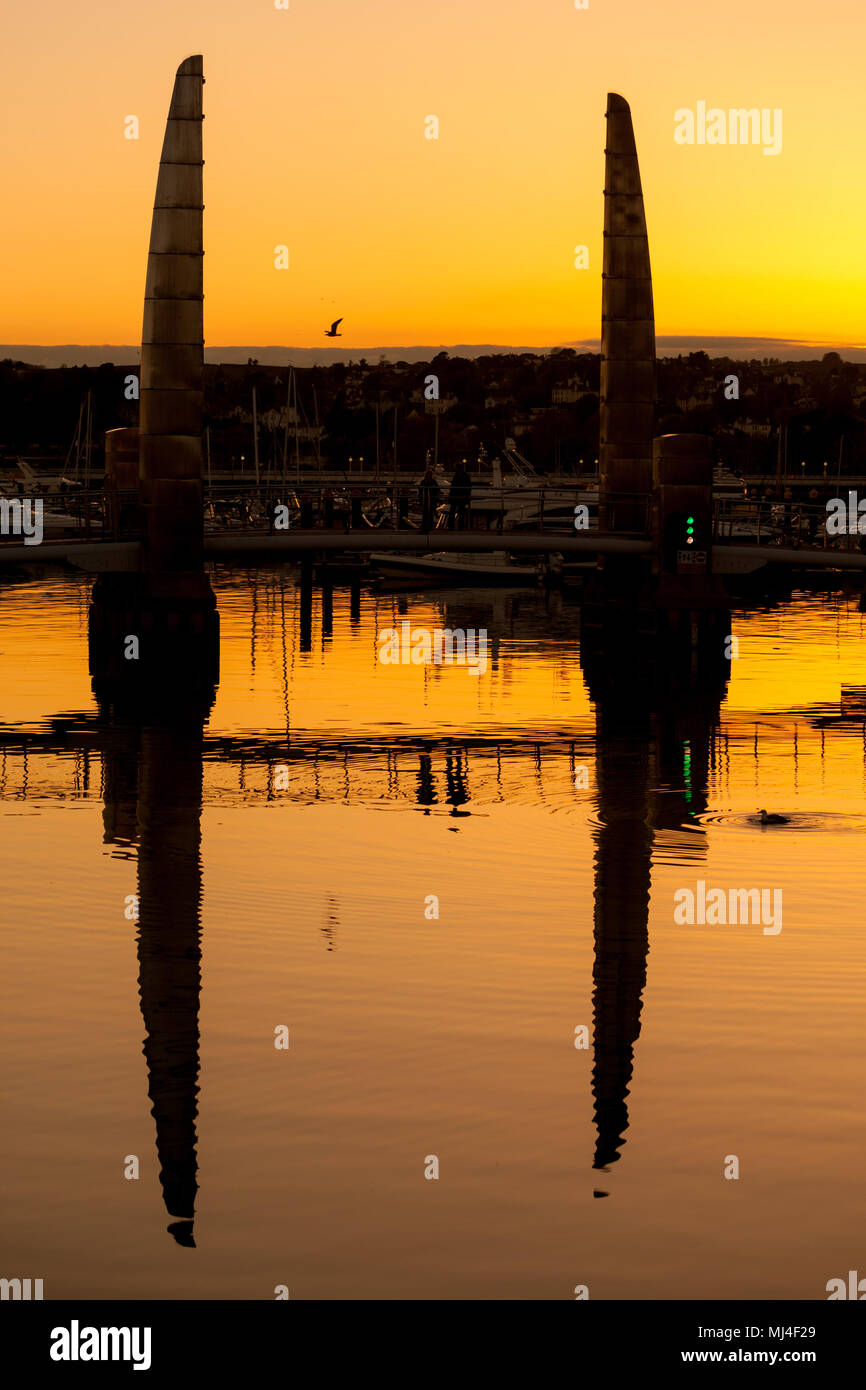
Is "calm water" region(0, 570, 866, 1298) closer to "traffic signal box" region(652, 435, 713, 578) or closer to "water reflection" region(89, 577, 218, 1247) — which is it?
"water reflection" region(89, 577, 218, 1247)

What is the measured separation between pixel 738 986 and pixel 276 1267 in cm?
813

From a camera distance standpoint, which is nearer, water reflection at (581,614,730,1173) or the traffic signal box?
water reflection at (581,614,730,1173)

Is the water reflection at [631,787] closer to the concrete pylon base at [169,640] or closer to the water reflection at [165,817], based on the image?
the water reflection at [165,817]

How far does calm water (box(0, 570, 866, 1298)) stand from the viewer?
12961 mm

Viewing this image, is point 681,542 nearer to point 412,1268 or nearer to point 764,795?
point 764,795

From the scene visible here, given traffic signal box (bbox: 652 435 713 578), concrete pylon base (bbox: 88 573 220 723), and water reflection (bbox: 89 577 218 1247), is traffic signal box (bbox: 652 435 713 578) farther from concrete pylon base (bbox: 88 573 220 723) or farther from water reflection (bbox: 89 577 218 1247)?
water reflection (bbox: 89 577 218 1247)

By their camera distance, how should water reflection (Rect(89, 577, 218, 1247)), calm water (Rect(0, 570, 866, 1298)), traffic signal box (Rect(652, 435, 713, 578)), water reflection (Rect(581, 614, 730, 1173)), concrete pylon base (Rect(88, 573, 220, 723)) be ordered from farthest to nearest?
traffic signal box (Rect(652, 435, 713, 578))
concrete pylon base (Rect(88, 573, 220, 723))
water reflection (Rect(581, 614, 730, 1173))
water reflection (Rect(89, 577, 218, 1247))
calm water (Rect(0, 570, 866, 1298))

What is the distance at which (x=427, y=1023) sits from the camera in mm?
18203

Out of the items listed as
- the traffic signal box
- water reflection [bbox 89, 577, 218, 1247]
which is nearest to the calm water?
water reflection [bbox 89, 577, 218, 1247]

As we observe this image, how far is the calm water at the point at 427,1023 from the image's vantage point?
510 inches

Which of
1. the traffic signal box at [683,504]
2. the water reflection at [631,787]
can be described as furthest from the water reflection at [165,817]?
the traffic signal box at [683,504]

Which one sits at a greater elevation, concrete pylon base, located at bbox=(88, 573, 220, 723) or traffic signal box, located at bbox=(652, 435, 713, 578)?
traffic signal box, located at bbox=(652, 435, 713, 578)

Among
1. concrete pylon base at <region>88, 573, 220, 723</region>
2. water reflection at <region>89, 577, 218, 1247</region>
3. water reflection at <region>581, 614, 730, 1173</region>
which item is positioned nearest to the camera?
water reflection at <region>89, 577, 218, 1247</region>
